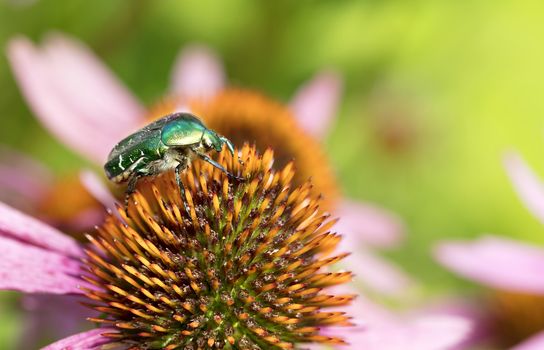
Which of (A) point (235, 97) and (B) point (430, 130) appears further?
(B) point (430, 130)

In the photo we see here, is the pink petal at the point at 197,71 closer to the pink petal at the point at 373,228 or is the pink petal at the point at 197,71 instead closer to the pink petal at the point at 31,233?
the pink petal at the point at 373,228

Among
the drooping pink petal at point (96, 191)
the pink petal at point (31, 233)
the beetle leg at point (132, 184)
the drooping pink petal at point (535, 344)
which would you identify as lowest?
the drooping pink petal at point (535, 344)

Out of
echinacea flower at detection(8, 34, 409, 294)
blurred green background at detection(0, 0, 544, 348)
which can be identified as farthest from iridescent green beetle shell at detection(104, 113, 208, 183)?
blurred green background at detection(0, 0, 544, 348)

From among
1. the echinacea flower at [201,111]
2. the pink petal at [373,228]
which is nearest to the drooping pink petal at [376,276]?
the echinacea flower at [201,111]

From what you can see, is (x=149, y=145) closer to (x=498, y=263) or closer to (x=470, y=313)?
(x=498, y=263)

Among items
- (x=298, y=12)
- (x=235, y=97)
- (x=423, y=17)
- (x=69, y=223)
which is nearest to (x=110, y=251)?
(x=69, y=223)

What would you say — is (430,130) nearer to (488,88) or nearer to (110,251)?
(488,88)

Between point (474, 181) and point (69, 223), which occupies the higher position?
point (474, 181)

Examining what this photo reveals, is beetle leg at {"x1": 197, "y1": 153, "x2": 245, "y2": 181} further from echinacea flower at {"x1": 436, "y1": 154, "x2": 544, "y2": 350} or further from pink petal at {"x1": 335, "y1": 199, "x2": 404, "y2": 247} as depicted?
pink petal at {"x1": 335, "y1": 199, "x2": 404, "y2": 247}
